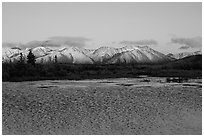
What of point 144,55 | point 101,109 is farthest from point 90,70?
point 101,109

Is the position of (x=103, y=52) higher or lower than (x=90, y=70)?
higher

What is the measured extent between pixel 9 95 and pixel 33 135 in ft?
7.82

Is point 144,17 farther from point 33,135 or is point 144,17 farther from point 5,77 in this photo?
point 5,77

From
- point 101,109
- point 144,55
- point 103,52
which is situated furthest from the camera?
point 144,55

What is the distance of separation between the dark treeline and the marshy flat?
511 millimetres

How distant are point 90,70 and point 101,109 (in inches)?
182

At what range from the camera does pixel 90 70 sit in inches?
420

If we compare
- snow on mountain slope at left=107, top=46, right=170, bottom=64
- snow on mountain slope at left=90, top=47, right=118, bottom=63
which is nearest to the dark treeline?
snow on mountain slope at left=107, top=46, right=170, bottom=64

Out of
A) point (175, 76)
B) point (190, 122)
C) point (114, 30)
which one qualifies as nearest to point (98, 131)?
point (190, 122)

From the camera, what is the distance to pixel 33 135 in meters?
4.81

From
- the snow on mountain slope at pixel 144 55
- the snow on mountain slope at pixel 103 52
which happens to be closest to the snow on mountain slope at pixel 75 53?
the snow on mountain slope at pixel 103 52

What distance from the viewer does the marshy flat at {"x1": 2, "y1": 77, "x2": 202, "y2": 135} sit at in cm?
515

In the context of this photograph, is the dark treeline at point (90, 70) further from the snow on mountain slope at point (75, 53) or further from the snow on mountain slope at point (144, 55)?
the snow on mountain slope at point (75, 53)

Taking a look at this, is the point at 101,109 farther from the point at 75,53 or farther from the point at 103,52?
the point at 75,53
